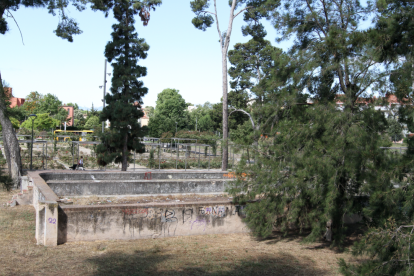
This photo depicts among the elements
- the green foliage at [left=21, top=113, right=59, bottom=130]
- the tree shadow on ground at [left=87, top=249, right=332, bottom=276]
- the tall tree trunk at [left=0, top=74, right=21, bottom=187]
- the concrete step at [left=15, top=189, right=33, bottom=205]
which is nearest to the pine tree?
the tall tree trunk at [left=0, top=74, right=21, bottom=187]

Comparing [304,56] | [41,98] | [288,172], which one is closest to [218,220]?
[288,172]

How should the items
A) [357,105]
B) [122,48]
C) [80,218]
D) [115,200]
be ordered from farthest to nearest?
1. [122,48]
2. [115,200]
3. [357,105]
4. [80,218]

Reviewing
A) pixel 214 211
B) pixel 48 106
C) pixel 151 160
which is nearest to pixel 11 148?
pixel 151 160

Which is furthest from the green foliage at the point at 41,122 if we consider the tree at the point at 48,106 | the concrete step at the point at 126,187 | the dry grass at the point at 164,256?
the dry grass at the point at 164,256

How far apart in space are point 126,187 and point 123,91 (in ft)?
21.7

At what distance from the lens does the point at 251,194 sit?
36.8 feet

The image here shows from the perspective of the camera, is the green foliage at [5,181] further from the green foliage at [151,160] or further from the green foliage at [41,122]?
the green foliage at [41,122]

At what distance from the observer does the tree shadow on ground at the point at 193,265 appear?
25.4ft

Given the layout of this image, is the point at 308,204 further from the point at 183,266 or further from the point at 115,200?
the point at 115,200

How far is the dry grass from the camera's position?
7.67 meters

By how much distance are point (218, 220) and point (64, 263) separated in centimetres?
498

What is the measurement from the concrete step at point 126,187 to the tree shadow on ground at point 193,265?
16.9 feet

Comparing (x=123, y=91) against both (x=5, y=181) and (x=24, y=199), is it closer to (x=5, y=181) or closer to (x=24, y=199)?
(x=24, y=199)

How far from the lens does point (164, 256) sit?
8.84 metres
